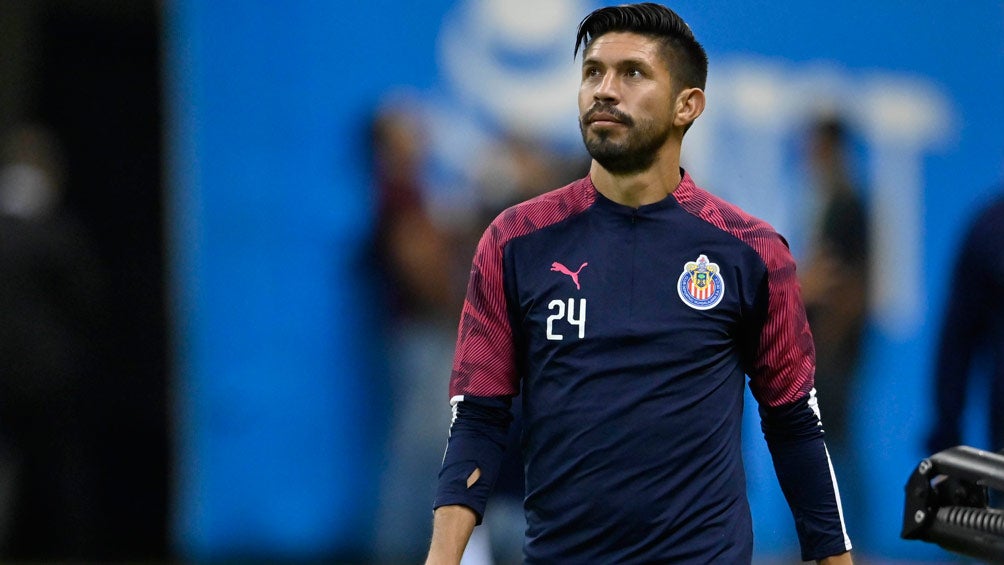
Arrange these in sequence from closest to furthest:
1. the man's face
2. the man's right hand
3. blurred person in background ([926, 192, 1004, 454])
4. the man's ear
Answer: the man's right hand → the man's face → the man's ear → blurred person in background ([926, 192, 1004, 454])

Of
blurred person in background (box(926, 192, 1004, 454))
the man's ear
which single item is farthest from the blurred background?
the man's ear

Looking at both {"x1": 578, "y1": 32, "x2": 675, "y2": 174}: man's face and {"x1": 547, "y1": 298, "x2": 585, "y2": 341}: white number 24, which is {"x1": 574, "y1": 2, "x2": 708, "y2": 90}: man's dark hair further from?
{"x1": 547, "y1": 298, "x2": 585, "y2": 341}: white number 24

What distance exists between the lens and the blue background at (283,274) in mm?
8641

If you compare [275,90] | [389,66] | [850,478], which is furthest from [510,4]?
[850,478]

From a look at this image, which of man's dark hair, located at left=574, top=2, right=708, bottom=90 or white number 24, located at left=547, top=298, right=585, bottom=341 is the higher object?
man's dark hair, located at left=574, top=2, right=708, bottom=90

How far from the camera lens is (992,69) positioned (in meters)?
9.09

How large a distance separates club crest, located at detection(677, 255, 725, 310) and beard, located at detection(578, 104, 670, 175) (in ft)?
0.94

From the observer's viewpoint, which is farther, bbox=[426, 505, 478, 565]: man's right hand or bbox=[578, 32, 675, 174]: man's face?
bbox=[578, 32, 675, 174]: man's face

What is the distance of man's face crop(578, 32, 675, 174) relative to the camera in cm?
395

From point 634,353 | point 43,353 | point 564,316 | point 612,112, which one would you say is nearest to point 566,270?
point 564,316

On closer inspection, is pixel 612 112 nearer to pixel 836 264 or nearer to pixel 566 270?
pixel 566 270

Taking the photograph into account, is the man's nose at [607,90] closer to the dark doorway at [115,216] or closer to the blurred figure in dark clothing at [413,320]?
the blurred figure in dark clothing at [413,320]

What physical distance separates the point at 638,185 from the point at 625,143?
123 mm

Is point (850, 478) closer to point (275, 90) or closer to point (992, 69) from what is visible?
point (992, 69)
